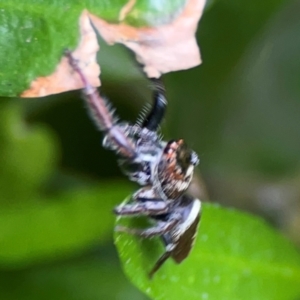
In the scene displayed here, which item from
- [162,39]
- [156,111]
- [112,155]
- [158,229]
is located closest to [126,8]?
[162,39]

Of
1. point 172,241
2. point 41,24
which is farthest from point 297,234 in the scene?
point 41,24

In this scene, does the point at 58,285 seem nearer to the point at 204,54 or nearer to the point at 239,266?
the point at 239,266

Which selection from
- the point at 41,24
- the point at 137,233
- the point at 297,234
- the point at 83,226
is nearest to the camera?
the point at 41,24

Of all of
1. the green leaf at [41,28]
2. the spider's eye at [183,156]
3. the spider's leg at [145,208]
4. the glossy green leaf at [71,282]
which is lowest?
the glossy green leaf at [71,282]

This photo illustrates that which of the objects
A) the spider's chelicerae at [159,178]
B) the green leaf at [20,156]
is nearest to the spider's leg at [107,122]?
the spider's chelicerae at [159,178]

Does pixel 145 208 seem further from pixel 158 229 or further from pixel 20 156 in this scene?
pixel 20 156

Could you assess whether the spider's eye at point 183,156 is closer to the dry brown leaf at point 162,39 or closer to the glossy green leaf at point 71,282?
the dry brown leaf at point 162,39

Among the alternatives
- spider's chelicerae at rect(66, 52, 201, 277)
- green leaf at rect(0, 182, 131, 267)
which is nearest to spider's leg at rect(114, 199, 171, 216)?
spider's chelicerae at rect(66, 52, 201, 277)
